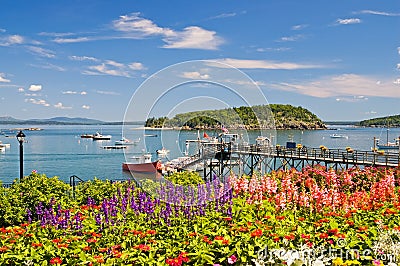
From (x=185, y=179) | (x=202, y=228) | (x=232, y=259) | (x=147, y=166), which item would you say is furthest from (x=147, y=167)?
(x=232, y=259)

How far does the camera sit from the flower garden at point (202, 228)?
15.3 feet

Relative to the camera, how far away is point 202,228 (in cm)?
603

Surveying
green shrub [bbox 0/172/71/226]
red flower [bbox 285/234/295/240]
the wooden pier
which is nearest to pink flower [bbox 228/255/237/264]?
red flower [bbox 285/234/295/240]

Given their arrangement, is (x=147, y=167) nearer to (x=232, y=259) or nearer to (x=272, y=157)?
(x=232, y=259)

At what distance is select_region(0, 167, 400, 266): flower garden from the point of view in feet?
15.3

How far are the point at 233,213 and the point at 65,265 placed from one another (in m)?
2.95

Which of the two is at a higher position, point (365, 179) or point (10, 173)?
point (365, 179)

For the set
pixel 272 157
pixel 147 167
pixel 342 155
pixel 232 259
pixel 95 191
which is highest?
pixel 147 167

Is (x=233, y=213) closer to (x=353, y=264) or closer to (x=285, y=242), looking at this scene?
(x=285, y=242)

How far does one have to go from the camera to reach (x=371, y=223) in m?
6.29

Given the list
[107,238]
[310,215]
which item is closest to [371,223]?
[310,215]

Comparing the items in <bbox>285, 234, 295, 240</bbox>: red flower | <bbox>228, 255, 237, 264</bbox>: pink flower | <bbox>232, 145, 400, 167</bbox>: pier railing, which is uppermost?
<bbox>285, 234, 295, 240</bbox>: red flower

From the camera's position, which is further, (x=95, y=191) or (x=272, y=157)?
(x=272, y=157)

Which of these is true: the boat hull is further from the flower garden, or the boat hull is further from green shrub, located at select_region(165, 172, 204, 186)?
the flower garden
